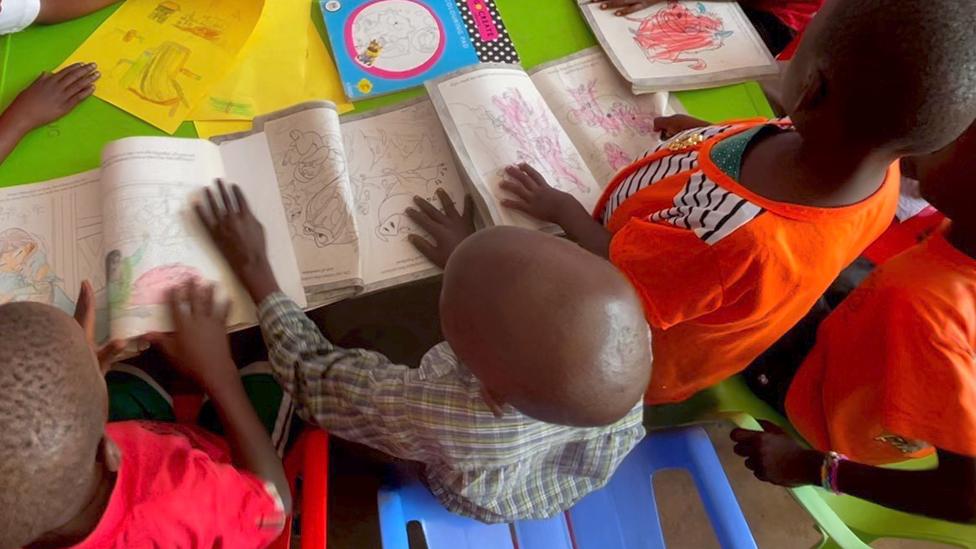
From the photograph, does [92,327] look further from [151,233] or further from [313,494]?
[313,494]

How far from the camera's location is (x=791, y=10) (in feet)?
4.32

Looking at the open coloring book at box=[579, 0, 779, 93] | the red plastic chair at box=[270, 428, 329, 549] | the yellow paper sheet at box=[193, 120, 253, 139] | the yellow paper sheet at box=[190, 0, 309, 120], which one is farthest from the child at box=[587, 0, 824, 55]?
the red plastic chair at box=[270, 428, 329, 549]

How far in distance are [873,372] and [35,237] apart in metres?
0.99

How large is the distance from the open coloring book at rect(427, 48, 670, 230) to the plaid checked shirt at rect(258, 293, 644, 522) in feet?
0.83

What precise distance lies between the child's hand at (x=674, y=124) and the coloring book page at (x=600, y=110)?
0.01 m

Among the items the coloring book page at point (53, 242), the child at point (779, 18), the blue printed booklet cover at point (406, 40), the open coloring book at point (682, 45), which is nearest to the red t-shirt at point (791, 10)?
the child at point (779, 18)

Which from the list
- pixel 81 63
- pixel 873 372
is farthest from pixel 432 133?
pixel 873 372

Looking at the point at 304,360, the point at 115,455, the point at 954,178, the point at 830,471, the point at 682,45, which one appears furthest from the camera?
the point at 682,45

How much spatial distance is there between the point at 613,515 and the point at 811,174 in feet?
1.79

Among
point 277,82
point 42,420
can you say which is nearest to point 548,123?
point 277,82

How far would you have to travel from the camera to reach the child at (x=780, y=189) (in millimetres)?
578

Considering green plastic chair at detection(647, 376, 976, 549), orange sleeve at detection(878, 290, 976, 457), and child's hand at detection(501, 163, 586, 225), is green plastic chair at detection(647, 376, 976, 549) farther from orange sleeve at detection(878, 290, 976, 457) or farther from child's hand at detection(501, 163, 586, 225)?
child's hand at detection(501, 163, 586, 225)

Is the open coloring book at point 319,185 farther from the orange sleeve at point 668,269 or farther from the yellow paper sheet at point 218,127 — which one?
the orange sleeve at point 668,269

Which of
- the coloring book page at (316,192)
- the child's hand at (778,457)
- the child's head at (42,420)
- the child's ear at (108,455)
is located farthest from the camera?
the child's hand at (778,457)
